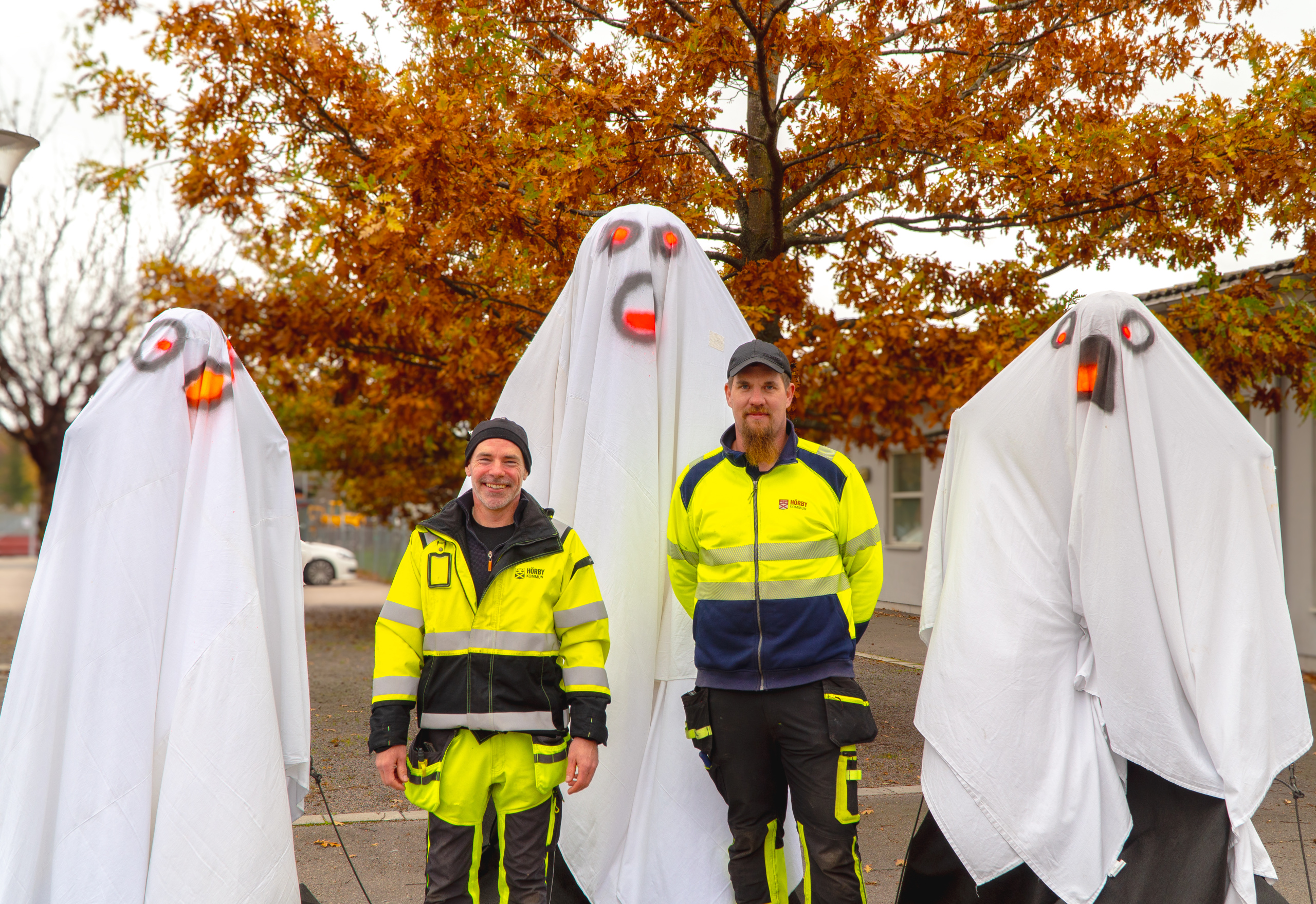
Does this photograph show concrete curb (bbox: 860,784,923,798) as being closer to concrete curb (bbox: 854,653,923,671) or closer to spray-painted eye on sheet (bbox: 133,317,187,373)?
concrete curb (bbox: 854,653,923,671)

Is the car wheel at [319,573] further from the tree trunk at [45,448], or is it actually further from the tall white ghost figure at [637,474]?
the tall white ghost figure at [637,474]

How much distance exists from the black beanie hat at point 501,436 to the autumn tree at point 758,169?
264cm

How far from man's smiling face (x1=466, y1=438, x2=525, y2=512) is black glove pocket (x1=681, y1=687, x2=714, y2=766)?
0.87 m

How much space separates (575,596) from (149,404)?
4.84 feet

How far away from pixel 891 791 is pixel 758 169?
3.94m

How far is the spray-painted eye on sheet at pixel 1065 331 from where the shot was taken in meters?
3.81

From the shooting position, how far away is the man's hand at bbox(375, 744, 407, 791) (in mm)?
3168

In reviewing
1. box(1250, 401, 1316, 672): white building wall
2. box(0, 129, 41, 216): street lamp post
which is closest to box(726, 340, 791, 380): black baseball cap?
box(0, 129, 41, 216): street lamp post

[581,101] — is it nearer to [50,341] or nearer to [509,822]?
[509,822]

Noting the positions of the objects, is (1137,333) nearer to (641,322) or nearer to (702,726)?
(641,322)

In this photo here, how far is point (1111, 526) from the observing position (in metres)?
3.61

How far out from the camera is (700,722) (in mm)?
3498

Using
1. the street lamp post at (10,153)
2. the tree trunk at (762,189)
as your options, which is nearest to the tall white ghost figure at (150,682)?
the tree trunk at (762,189)

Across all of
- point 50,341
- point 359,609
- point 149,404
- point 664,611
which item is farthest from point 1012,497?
point 50,341
